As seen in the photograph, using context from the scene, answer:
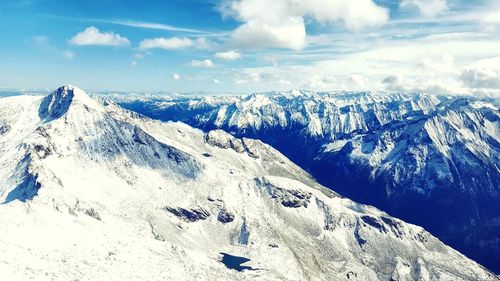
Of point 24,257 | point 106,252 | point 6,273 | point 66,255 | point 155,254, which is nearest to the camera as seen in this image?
point 6,273

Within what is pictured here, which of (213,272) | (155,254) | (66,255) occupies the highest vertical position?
(66,255)

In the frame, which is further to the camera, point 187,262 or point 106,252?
point 187,262

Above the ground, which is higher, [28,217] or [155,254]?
[28,217]

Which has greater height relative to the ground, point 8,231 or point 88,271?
point 8,231

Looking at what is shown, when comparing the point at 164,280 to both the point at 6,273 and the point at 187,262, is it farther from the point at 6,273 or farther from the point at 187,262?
the point at 6,273

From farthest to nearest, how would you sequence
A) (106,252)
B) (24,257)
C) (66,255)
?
(106,252) < (66,255) < (24,257)

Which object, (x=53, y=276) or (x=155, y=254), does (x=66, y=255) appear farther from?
(x=155, y=254)

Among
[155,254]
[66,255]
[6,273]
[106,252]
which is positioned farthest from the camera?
[155,254]


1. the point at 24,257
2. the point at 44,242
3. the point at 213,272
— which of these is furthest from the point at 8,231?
the point at 213,272

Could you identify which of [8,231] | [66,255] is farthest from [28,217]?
[66,255]
